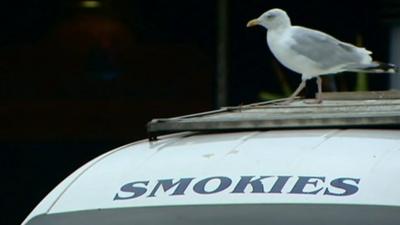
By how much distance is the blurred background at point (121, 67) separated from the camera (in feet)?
29.9

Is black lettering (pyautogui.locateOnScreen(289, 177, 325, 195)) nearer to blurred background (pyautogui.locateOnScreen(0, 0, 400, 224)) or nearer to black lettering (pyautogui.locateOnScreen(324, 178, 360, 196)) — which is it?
black lettering (pyautogui.locateOnScreen(324, 178, 360, 196))

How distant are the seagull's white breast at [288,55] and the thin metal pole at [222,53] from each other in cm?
333

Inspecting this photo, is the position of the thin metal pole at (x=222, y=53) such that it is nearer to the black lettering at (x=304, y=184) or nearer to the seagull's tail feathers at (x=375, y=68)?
the seagull's tail feathers at (x=375, y=68)

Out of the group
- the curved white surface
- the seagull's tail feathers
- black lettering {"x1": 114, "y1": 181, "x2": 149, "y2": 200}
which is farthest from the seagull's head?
black lettering {"x1": 114, "y1": 181, "x2": 149, "y2": 200}

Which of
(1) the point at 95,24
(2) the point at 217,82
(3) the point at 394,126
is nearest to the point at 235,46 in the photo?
Result: (2) the point at 217,82

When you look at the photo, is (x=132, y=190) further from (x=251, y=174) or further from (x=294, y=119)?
(x=294, y=119)

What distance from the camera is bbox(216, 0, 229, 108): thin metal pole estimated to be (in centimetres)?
905

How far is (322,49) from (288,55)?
160mm

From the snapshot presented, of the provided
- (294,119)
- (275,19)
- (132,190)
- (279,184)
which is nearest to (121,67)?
(275,19)

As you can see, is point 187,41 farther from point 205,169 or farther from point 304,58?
point 205,169

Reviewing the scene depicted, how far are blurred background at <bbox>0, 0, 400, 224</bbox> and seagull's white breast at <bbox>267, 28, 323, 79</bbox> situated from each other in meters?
3.36

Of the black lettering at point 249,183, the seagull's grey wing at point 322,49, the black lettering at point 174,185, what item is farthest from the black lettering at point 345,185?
the seagull's grey wing at point 322,49

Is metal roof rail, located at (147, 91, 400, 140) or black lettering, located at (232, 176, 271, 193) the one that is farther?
metal roof rail, located at (147, 91, 400, 140)

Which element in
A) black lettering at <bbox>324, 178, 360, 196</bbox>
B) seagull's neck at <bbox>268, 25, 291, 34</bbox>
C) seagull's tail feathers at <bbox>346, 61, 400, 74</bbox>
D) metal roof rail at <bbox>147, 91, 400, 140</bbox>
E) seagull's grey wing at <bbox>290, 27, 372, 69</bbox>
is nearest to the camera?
black lettering at <bbox>324, 178, 360, 196</bbox>
